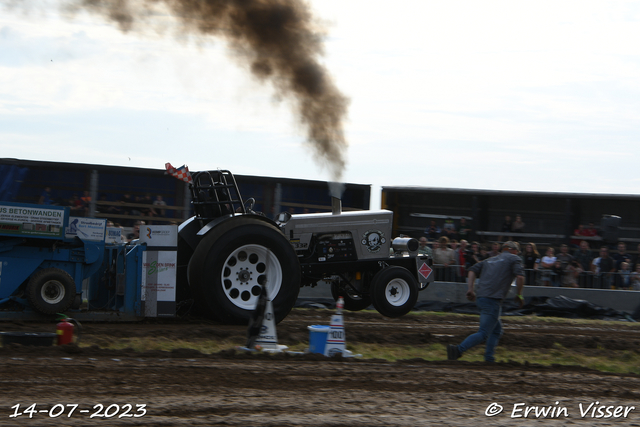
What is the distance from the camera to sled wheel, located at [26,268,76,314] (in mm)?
9281

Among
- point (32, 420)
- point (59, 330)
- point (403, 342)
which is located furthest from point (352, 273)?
point (32, 420)

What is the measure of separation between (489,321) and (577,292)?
928 cm

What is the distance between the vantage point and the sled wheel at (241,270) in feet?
31.0

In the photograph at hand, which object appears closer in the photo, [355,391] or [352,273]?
[355,391]

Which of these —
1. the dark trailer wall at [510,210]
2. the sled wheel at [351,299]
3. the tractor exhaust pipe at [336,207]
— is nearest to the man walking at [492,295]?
the tractor exhaust pipe at [336,207]

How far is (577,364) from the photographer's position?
322 inches

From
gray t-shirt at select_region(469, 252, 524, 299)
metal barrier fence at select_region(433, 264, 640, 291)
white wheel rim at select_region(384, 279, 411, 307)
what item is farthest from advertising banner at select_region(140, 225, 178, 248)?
metal barrier fence at select_region(433, 264, 640, 291)

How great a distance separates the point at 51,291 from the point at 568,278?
37.7ft

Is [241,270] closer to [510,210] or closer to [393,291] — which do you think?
[393,291]

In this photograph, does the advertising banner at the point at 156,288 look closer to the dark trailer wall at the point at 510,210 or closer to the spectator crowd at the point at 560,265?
the spectator crowd at the point at 560,265

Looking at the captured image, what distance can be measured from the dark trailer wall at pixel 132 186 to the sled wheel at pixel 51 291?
22.6ft

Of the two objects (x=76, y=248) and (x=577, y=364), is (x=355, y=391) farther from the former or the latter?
(x=76, y=248)

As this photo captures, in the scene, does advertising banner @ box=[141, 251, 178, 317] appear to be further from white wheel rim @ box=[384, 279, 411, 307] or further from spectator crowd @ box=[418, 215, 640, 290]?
spectator crowd @ box=[418, 215, 640, 290]

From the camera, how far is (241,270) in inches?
386
